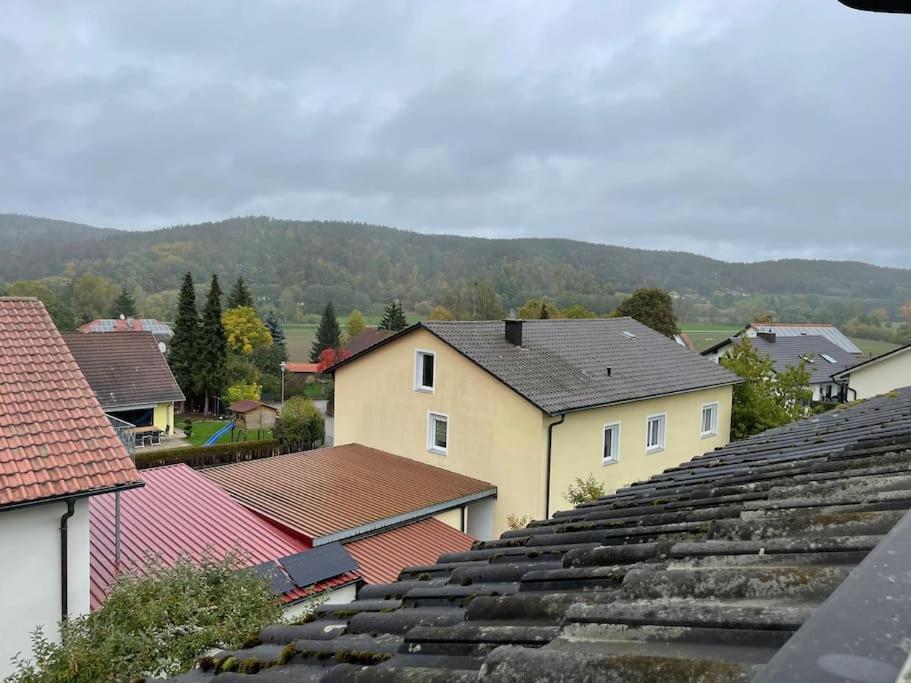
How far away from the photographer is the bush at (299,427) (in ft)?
106

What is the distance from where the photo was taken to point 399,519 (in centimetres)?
1465

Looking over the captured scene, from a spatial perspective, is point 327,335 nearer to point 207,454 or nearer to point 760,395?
point 207,454

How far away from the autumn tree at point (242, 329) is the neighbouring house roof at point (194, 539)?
4652 centimetres

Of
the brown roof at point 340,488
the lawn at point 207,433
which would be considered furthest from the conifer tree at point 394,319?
the brown roof at point 340,488

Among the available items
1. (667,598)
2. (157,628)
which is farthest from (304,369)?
(667,598)

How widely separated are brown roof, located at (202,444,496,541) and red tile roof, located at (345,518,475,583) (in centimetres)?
32

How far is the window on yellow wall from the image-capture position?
2364 cm

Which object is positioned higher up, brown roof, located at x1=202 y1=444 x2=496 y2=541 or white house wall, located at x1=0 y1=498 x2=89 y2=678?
white house wall, located at x1=0 y1=498 x2=89 y2=678

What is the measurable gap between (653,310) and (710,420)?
30517 mm

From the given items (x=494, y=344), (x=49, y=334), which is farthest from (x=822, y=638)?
(x=494, y=344)

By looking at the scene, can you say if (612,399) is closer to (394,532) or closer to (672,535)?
(394,532)

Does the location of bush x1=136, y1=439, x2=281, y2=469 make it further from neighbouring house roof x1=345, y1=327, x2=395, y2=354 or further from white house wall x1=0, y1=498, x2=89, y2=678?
neighbouring house roof x1=345, y1=327, x2=395, y2=354

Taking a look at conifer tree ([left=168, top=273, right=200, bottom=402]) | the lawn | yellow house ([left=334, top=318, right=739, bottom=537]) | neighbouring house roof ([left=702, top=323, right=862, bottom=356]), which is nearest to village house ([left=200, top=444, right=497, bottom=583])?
yellow house ([left=334, top=318, right=739, bottom=537])

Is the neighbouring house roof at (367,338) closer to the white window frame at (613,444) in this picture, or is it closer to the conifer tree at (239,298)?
the conifer tree at (239,298)
